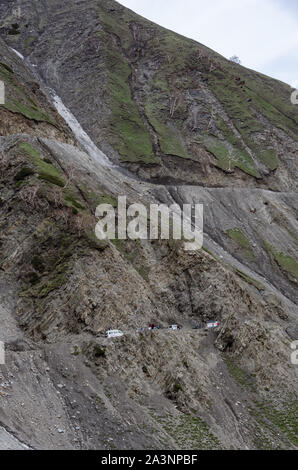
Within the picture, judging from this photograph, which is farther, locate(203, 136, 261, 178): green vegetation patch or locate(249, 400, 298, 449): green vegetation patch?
locate(203, 136, 261, 178): green vegetation patch

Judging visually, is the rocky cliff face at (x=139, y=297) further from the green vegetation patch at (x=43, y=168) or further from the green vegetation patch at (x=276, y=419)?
the green vegetation patch at (x=43, y=168)

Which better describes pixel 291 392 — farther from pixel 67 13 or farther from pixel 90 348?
pixel 67 13

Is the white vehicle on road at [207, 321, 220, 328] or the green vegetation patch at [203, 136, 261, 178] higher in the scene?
the green vegetation patch at [203, 136, 261, 178]

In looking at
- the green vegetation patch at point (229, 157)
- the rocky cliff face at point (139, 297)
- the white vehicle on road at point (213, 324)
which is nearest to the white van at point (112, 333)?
the rocky cliff face at point (139, 297)

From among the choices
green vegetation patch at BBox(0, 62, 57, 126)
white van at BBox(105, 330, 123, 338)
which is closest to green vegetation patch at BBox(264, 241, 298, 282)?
white van at BBox(105, 330, 123, 338)

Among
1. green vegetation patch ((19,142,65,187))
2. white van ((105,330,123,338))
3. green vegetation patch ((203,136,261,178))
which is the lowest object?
white van ((105,330,123,338))

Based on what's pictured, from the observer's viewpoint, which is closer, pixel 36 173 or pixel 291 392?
pixel 291 392


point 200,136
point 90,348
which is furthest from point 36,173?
point 200,136

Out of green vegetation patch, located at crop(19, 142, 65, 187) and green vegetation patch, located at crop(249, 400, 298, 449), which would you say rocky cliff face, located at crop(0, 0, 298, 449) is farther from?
green vegetation patch, located at crop(19, 142, 65, 187)
